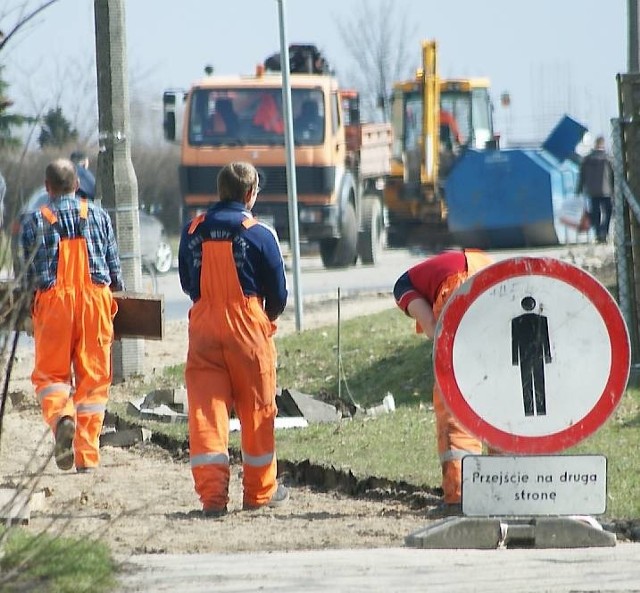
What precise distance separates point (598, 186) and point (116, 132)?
18.2 metres

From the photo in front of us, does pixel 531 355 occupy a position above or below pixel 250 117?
below

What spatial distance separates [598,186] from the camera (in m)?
31.2

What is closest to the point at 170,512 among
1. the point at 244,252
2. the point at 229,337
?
the point at 229,337

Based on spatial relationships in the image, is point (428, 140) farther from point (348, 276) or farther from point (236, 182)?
point (236, 182)

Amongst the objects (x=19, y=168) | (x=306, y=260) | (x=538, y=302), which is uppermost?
(x=19, y=168)

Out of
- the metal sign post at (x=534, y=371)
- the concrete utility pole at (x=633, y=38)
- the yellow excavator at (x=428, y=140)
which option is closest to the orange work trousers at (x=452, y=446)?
the metal sign post at (x=534, y=371)

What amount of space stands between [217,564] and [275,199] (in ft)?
71.7

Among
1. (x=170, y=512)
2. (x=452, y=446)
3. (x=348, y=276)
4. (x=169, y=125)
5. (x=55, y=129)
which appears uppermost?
(x=55, y=129)

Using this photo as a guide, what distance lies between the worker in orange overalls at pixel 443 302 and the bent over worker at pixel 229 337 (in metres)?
0.70

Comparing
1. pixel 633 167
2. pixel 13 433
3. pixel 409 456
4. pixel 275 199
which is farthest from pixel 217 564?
pixel 275 199

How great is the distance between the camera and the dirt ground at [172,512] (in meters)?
7.85

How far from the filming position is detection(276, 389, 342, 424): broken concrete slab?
1210 cm

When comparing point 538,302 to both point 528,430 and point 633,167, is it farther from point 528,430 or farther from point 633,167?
point 633,167

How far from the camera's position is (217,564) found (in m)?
6.86
